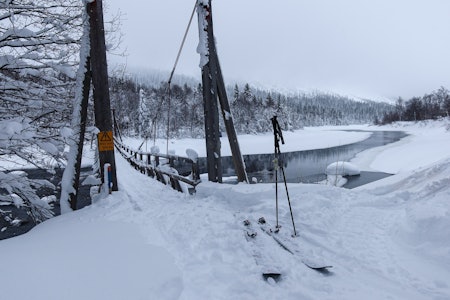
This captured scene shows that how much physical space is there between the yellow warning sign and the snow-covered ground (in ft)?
4.82

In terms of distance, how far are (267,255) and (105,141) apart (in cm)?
542

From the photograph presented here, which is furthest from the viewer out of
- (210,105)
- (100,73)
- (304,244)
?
(210,105)

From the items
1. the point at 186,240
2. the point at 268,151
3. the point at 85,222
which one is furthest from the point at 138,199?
the point at 268,151

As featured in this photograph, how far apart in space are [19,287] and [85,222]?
2689 millimetres

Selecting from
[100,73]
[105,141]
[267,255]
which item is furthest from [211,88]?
[267,255]

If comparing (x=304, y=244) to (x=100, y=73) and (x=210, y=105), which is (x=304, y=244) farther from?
(x=100, y=73)

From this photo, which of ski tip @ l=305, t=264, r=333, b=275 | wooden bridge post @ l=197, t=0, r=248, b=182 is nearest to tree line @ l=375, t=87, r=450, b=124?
wooden bridge post @ l=197, t=0, r=248, b=182

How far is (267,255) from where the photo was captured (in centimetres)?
419

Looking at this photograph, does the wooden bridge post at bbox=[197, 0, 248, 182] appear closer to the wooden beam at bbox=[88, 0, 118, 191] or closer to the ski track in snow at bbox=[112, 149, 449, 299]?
the ski track in snow at bbox=[112, 149, 449, 299]

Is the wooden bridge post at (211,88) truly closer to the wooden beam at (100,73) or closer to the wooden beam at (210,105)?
the wooden beam at (210,105)

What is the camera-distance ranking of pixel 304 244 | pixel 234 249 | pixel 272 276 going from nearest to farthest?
pixel 272 276
pixel 234 249
pixel 304 244

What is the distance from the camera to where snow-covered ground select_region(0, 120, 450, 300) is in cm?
330

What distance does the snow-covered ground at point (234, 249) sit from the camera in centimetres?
330

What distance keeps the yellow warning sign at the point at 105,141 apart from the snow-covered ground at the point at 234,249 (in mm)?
1471
